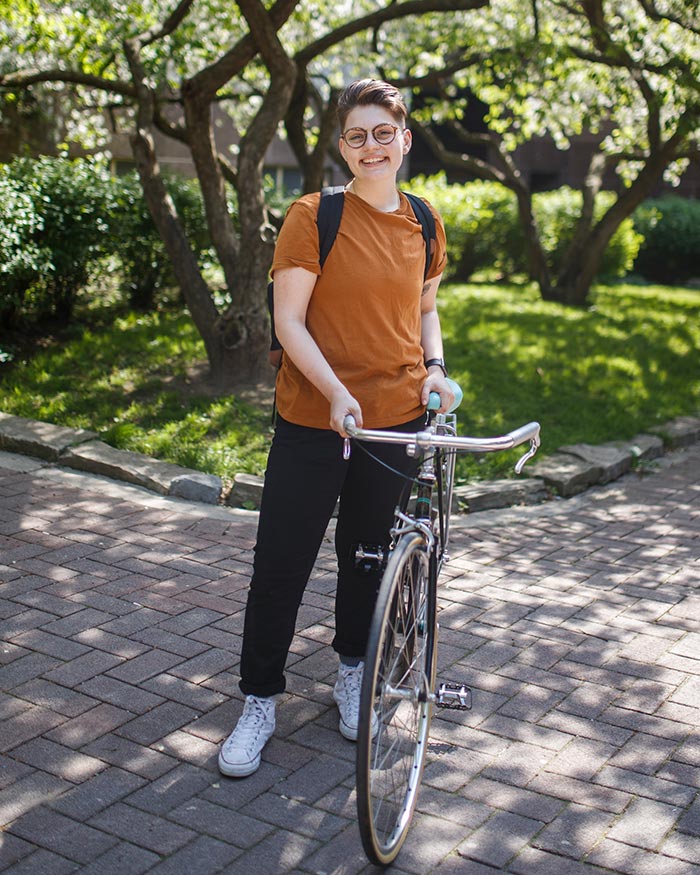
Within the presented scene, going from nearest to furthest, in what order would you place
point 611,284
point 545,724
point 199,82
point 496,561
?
1. point 545,724
2. point 496,561
3. point 199,82
4. point 611,284

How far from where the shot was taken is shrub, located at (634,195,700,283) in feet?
69.3

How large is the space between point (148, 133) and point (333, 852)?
673cm

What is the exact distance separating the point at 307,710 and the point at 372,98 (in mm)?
2191

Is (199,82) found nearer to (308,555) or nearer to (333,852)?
(308,555)

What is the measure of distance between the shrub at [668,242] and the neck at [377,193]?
1895 cm

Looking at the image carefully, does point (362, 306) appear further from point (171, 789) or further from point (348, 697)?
point (171, 789)

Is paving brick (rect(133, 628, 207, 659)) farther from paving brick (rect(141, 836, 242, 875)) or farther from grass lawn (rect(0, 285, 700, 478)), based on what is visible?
grass lawn (rect(0, 285, 700, 478))

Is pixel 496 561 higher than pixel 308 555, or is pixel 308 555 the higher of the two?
pixel 308 555

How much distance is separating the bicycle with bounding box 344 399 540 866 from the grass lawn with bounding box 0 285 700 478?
11.2 ft

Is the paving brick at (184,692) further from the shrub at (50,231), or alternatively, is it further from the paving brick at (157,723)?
the shrub at (50,231)

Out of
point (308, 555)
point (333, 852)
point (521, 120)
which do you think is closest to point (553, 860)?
point (333, 852)

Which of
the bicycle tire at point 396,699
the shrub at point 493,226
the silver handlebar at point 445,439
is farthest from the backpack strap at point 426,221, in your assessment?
the shrub at point 493,226

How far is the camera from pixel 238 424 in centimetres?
746

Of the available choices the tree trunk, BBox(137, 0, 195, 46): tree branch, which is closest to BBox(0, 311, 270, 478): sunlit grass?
BBox(137, 0, 195, 46): tree branch
